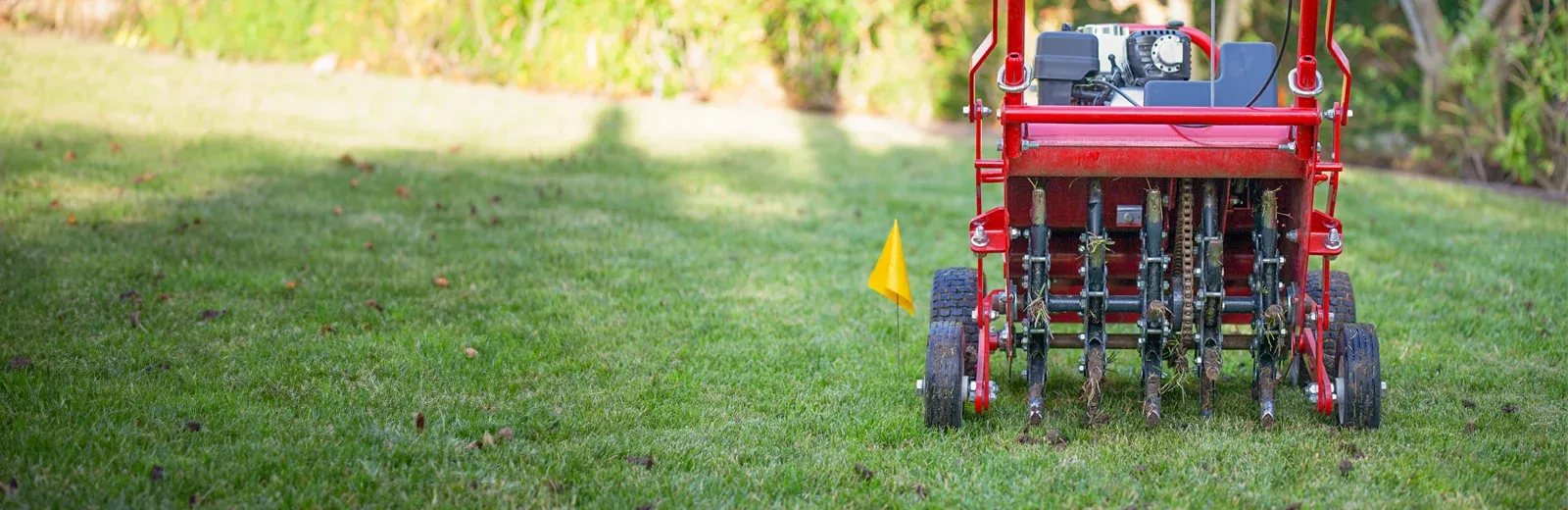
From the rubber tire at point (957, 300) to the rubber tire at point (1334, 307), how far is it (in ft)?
4.06

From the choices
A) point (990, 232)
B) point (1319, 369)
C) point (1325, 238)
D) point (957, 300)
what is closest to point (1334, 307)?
point (1319, 369)

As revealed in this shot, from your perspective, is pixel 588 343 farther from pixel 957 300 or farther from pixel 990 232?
pixel 990 232

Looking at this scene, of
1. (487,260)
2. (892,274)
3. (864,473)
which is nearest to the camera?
(864,473)

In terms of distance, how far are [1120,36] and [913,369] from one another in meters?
1.61

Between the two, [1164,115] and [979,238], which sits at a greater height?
[1164,115]

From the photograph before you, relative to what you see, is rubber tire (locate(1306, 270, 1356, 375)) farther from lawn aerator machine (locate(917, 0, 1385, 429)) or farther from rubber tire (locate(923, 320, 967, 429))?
rubber tire (locate(923, 320, 967, 429))

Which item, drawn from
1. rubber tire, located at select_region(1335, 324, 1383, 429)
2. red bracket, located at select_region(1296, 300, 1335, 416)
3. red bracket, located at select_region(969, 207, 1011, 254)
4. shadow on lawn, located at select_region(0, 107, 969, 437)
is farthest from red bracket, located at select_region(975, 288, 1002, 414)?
rubber tire, located at select_region(1335, 324, 1383, 429)

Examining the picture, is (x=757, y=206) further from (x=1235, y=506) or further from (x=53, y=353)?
(x=1235, y=506)

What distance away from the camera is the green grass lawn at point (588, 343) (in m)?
4.05

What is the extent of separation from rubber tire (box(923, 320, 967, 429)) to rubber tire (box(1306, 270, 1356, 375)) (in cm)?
128

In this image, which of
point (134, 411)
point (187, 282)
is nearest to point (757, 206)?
point (187, 282)

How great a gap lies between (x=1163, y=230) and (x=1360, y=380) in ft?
2.71

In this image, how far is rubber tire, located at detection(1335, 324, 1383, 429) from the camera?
14.7 feet

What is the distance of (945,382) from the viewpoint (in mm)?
4539
